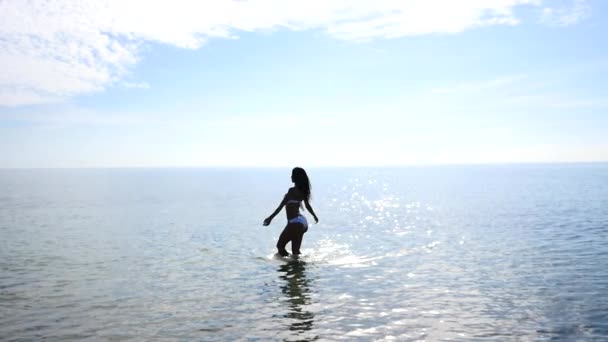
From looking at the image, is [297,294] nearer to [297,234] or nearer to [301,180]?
[297,234]

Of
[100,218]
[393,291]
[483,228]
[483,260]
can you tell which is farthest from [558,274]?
[100,218]

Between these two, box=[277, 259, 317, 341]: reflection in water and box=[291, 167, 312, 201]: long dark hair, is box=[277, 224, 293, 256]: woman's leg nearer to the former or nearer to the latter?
box=[277, 259, 317, 341]: reflection in water

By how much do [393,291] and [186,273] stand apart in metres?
6.94

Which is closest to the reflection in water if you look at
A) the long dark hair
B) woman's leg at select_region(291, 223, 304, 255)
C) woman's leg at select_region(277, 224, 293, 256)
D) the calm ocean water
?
the calm ocean water

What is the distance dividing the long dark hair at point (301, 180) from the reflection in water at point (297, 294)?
2459mm

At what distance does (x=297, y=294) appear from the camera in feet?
41.7

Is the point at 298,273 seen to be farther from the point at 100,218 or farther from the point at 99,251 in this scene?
the point at 100,218

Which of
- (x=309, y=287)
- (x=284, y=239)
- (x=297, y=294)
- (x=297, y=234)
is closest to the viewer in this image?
(x=297, y=294)

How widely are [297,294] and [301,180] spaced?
16.6 feet

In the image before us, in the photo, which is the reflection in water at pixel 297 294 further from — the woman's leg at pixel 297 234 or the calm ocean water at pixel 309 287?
the woman's leg at pixel 297 234

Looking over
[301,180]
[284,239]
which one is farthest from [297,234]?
[301,180]

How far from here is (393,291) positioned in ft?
43.1

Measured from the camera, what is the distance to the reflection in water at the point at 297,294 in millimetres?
10094

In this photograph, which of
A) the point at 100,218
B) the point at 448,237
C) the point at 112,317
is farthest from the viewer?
the point at 100,218
